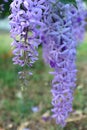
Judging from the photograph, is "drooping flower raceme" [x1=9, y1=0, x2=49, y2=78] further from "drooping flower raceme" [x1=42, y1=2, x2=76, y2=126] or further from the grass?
the grass

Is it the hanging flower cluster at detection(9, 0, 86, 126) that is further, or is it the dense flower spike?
the dense flower spike

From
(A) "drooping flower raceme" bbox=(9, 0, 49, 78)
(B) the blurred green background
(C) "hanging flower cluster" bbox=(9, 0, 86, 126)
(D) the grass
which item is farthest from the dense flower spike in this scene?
(D) the grass

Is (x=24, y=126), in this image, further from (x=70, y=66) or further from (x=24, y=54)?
(x=24, y=54)

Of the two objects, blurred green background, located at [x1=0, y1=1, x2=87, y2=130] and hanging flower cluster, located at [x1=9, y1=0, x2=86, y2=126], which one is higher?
hanging flower cluster, located at [x1=9, y1=0, x2=86, y2=126]

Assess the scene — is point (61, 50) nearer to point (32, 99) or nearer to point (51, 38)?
point (51, 38)

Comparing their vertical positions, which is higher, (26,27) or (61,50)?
(26,27)

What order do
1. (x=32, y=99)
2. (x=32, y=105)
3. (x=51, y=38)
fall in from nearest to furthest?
(x=51, y=38) < (x=32, y=105) < (x=32, y=99)

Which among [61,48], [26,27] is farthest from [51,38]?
[26,27]

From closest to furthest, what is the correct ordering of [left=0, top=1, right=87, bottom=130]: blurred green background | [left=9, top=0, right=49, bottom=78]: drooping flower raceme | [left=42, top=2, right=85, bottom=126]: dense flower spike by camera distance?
[left=9, top=0, right=49, bottom=78]: drooping flower raceme
[left=42, top=2, right=85, bottom=126]: dense flower spike
[left=0, top=1, right=87, bottom=130]: blurred green background

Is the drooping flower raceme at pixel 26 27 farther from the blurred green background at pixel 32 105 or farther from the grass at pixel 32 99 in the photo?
the grass at pixel 32 99
